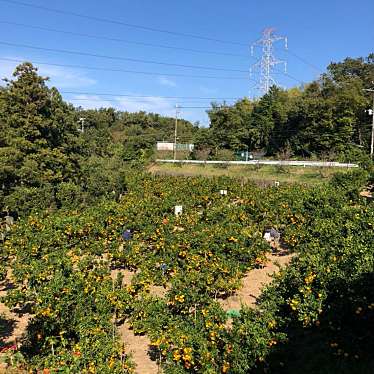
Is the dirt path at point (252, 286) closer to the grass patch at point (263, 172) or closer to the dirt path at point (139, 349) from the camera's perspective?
the dirt path at point (139, 349)

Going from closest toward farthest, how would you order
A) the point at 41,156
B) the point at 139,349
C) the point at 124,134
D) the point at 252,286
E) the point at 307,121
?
the point at 139,349, the point at 252,286, the point at 41,156, the point at 307,121, the point at 124,134

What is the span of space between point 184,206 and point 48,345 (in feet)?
40.0

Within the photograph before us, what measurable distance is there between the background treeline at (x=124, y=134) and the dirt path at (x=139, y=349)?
13985 mm

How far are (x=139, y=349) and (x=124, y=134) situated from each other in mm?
58016

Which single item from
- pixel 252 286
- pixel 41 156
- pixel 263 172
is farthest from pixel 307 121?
pixel 252 286

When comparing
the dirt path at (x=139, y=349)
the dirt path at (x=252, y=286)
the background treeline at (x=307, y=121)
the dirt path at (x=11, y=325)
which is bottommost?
the dirt path at (x=11, y=325)

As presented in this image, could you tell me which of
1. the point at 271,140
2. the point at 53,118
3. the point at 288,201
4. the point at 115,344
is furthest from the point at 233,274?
the point at 271,140

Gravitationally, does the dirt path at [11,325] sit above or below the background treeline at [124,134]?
below

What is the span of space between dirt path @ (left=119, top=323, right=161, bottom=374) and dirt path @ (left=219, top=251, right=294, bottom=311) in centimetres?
213

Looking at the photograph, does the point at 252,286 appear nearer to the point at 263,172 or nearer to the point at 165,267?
the point at 165,267

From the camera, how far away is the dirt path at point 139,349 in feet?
23.4

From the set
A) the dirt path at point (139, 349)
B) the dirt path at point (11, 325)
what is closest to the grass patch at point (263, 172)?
the dirt path at point (139, 349)

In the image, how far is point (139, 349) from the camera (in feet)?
25.5

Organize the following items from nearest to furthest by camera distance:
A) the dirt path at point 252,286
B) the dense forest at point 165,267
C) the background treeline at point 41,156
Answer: the dense forest at point 165,267, the dirt path at point 252,286, the background treeline at point 41,156
